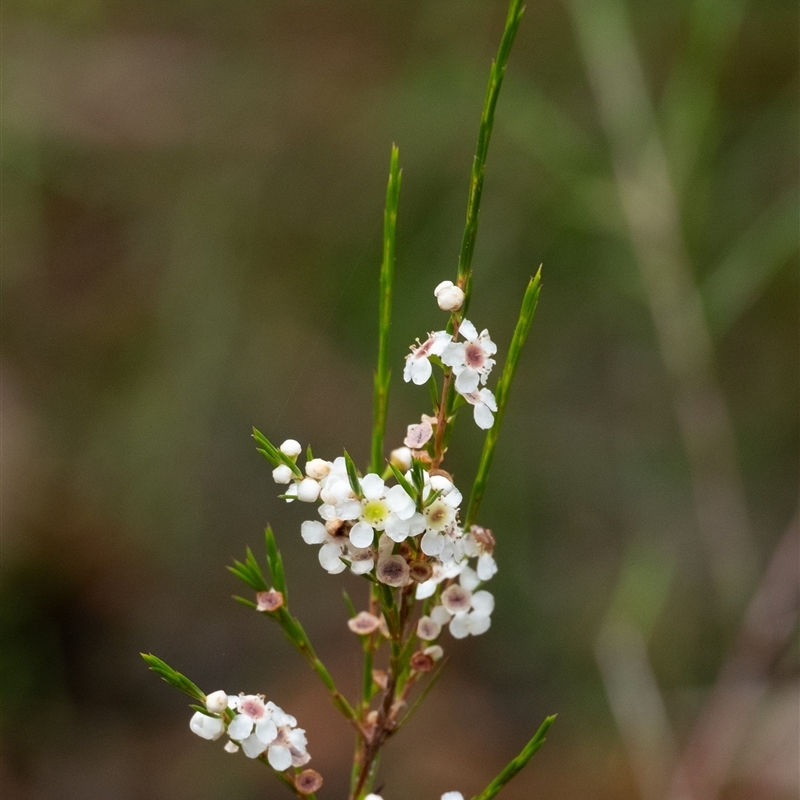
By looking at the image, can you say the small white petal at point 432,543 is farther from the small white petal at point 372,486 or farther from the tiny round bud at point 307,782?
the tiny round bud at point 307,782

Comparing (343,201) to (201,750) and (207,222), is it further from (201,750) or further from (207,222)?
(201,750)

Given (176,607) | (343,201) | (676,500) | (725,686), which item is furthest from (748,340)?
A: (176,607)

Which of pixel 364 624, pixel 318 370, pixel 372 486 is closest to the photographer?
pixel 372 486

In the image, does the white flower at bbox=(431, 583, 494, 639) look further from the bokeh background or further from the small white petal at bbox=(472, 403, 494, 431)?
the bokeh background

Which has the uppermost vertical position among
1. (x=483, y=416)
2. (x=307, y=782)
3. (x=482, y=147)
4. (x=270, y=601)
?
(x=482, y=147)

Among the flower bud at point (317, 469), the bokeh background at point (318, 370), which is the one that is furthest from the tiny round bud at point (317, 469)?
the bokeh background at point (318, 370)

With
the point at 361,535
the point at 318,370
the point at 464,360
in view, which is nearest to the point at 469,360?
the point at 464,360

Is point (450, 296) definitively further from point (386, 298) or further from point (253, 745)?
point (253, 745)
